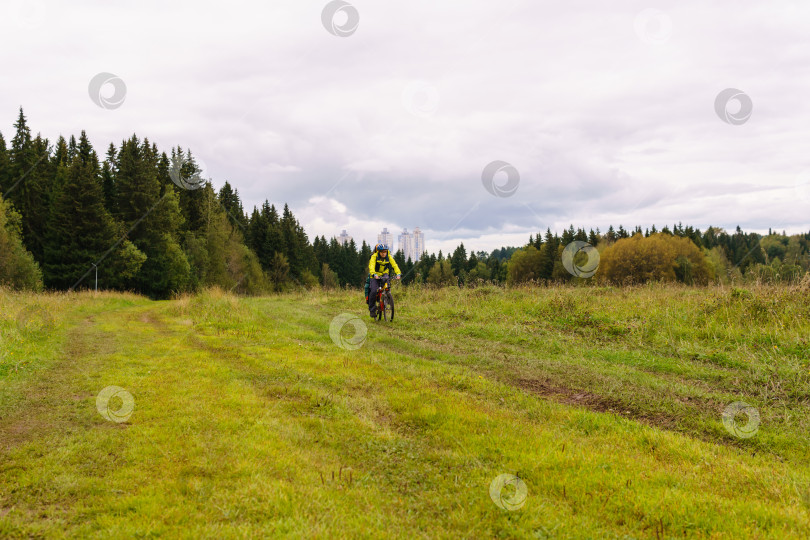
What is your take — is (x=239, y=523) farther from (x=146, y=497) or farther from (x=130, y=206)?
(x=130, y=206)

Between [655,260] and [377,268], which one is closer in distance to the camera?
[377,268]

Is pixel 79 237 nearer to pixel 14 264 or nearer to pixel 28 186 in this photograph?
pixel 14 264

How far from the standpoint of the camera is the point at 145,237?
1967 inches

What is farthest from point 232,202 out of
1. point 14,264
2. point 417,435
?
point 417,435

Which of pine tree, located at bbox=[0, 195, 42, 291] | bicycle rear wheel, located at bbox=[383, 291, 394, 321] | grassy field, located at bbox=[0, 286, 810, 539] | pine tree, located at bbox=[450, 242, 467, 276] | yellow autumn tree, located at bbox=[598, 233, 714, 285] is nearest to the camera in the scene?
grassy field, located at bbox=[0, 286, 810, 539]

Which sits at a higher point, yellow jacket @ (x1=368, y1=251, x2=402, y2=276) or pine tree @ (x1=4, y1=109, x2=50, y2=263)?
pine tree @ (x1=4, y1=109, x2=50, y2=263)

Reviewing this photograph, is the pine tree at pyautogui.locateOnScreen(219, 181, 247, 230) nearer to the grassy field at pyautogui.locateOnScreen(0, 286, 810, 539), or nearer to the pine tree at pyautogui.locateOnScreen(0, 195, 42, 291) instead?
the pine tree at pyautogui.locateOnScreen(0, 195, 42, 291)

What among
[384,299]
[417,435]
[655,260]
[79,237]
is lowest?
[417,435]

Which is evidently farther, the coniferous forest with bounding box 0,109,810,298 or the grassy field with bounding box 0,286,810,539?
the coniferous forest with bounding box 0,109,810,298

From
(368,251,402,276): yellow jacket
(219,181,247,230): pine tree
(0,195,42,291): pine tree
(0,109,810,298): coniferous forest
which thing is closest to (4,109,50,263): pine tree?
(0,109,810,298): coniferous forest

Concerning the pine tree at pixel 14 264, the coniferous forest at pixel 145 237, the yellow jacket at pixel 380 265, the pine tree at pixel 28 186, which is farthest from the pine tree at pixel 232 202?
the yellow jacket at pixel 380 265

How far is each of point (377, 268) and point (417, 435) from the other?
39.4ft

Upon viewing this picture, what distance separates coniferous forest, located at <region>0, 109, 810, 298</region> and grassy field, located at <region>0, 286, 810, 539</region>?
28.6 ft

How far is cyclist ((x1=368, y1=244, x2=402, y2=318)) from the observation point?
1708cm
